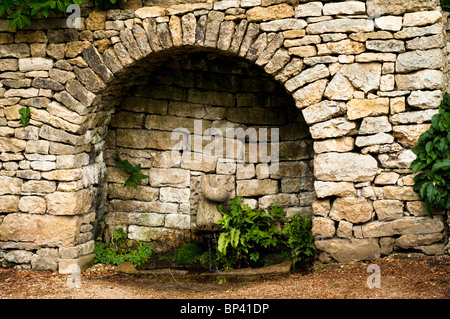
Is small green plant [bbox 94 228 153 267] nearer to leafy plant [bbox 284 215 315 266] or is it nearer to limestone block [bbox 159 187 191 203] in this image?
limestone block [bbox 159 187 191 203]

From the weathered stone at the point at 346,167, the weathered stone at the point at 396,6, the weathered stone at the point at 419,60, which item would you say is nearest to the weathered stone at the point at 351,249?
the weathered stone at the point at 346,167

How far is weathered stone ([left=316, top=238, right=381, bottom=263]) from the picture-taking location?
5.33 m

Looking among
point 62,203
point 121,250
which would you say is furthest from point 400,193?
point 62,203

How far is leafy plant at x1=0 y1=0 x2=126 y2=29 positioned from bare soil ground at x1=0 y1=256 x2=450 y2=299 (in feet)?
9.39

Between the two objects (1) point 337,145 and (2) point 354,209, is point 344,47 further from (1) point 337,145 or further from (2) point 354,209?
(2) point 354,209

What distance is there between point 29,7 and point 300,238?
408 centimetres

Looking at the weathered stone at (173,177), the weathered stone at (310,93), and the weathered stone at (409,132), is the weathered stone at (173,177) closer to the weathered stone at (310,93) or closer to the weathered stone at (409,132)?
the weathered stone at (310,93)

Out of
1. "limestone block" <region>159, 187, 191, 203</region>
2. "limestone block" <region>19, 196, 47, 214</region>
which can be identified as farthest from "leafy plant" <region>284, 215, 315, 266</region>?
"limestone block" <region>19, 196, 47, 214</region>

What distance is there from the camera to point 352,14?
16.9 ft

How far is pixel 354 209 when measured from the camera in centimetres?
531

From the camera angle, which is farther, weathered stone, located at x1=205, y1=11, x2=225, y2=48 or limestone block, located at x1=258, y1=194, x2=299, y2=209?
limestone block, located at x1=258, y1=194, x2=299, y2=209

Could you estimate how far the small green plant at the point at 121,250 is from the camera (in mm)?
6319

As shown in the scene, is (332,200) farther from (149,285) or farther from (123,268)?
(123,268)

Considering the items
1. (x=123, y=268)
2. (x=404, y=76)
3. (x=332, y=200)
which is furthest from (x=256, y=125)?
(x=123, y=268)
